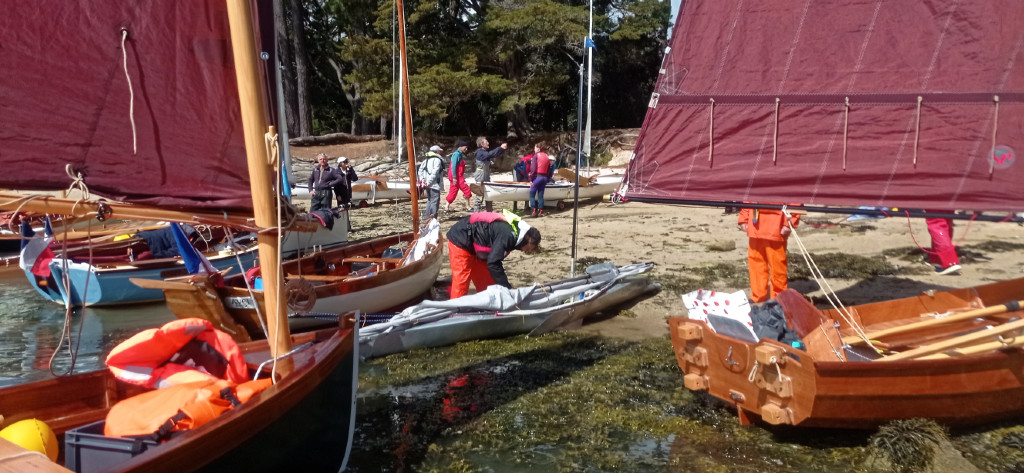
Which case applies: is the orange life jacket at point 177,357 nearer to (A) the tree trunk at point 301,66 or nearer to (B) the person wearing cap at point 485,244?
(B) the person wearing cap at point 485,244

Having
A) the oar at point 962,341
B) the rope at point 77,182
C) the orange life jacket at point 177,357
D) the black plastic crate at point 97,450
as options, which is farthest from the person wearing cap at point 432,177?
the black plastic crate at point 97,450

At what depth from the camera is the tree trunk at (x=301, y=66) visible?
1209 inches

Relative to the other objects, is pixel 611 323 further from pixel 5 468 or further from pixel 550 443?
pixel 5 468

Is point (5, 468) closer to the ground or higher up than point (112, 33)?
closer to the ground

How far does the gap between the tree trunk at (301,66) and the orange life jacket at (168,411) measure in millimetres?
28760

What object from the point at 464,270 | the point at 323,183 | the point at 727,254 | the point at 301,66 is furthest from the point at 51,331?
the point at 301,66

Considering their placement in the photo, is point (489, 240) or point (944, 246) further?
point (944, 246)

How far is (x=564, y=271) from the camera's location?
11.2 metres

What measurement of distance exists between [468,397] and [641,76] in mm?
25834

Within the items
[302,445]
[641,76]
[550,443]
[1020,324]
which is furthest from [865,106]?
[641,76]

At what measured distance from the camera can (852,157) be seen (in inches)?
218

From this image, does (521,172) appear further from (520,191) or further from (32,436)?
(32,436)

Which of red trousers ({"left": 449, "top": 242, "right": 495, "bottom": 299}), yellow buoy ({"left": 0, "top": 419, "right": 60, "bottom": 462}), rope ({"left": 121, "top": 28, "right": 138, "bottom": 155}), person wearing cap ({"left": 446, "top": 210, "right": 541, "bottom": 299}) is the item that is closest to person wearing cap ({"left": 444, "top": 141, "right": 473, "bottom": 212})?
red trousers ({"left": 449, "top": 242, "right": 495, "bottom": 299})

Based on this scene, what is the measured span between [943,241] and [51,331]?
38.5 ft
